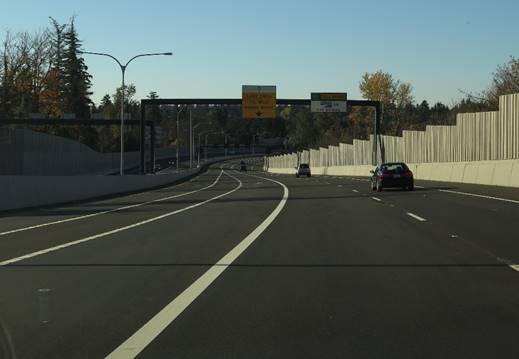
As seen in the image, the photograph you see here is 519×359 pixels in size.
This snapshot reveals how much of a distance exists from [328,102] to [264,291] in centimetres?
5923

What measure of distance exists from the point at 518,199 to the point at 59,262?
1826cm

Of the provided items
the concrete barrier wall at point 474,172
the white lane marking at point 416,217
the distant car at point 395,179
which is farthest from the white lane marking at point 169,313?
the concrete barrier wall at point 474,172

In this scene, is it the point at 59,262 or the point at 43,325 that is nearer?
the point at 43,325

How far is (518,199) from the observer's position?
2456cm

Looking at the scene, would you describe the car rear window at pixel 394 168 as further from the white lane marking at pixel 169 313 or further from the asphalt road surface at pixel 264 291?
the white lane marking at pixel 169 313

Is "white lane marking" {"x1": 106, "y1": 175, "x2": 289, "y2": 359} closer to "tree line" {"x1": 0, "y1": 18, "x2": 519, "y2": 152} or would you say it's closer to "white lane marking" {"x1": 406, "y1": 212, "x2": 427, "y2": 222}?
"white lane marking" {"x1": 406, "y1": 212, "x2": 427, "y2": 222}

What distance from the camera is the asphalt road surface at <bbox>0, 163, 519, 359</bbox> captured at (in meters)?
6.20

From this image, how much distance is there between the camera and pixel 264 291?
8562mm

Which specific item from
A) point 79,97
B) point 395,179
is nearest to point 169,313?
point 395,179

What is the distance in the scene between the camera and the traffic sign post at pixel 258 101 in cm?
6531

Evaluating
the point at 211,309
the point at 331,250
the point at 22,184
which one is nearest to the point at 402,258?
the point at 331,250

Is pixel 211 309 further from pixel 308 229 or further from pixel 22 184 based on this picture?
pixel 22 184

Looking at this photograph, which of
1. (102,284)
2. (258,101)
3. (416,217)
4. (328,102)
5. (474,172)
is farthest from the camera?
(328,102)

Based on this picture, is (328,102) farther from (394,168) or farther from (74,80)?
(74,80)
